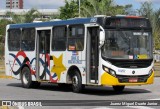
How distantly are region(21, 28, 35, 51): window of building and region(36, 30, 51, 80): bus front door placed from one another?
1.47ft

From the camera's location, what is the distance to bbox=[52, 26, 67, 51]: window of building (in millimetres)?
21606

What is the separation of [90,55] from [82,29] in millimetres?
1114

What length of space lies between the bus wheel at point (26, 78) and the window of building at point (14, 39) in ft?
4.02

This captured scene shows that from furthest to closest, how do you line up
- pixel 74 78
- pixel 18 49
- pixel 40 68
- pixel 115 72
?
pixel 18 49, pixel 40 68, pixel 74 78, pixel 115 72

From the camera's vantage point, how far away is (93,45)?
19.8m

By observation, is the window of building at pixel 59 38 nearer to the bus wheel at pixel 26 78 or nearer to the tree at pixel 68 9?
the bus wheel at pixel 26 78

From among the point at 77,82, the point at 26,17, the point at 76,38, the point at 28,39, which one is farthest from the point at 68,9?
the point at 77,82

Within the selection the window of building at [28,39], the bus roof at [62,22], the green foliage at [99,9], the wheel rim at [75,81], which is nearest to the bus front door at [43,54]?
the bus roof at [62,22]

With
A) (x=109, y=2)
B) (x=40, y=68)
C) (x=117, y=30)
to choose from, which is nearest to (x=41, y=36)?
(x=40, y=68)

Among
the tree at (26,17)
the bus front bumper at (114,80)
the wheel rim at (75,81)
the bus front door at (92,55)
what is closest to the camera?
the bus front bumper at (114,80)

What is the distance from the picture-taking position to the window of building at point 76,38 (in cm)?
2033

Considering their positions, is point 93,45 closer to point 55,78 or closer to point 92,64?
point 92,64

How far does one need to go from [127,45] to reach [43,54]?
477cm

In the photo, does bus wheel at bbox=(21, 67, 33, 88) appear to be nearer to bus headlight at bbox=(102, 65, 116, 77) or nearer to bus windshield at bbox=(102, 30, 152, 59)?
bus headlight at bbox=(102, 65, 116, 77)
